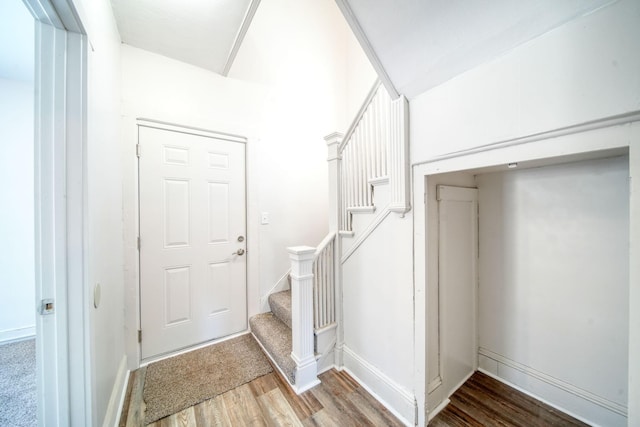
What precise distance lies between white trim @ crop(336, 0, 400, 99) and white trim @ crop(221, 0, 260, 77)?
0.76 metres

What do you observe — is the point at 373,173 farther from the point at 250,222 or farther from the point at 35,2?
the point at 35,2

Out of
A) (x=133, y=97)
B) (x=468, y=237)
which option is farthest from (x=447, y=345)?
(x=133, y=97)

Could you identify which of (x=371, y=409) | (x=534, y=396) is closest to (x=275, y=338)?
(x=371, y=409)

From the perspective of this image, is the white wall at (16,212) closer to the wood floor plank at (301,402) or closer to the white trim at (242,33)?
the white trim at (242,33)

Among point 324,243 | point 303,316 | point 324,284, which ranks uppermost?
point 324,243

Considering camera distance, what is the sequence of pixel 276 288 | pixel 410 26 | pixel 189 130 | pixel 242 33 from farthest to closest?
pixel 276 288
pixel 189 130
pixel 242 33
pixel 410 26

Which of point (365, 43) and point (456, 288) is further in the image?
point (456, 288)

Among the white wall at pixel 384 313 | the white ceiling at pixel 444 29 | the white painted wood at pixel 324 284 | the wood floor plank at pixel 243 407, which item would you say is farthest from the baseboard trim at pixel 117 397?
the white ceiling at pixel 444 29

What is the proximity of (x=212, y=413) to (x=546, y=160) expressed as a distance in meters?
2.29

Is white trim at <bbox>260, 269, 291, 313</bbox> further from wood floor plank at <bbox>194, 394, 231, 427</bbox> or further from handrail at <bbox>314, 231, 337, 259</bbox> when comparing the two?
wood floor plank at <bbox>194, 394, 231, 427</bbox>

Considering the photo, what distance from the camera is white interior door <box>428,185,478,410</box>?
1.46 m

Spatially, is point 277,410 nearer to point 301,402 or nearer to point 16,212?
point 301,402

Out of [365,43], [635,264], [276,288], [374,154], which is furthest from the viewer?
[276,288]

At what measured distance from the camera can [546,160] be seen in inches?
38.9
